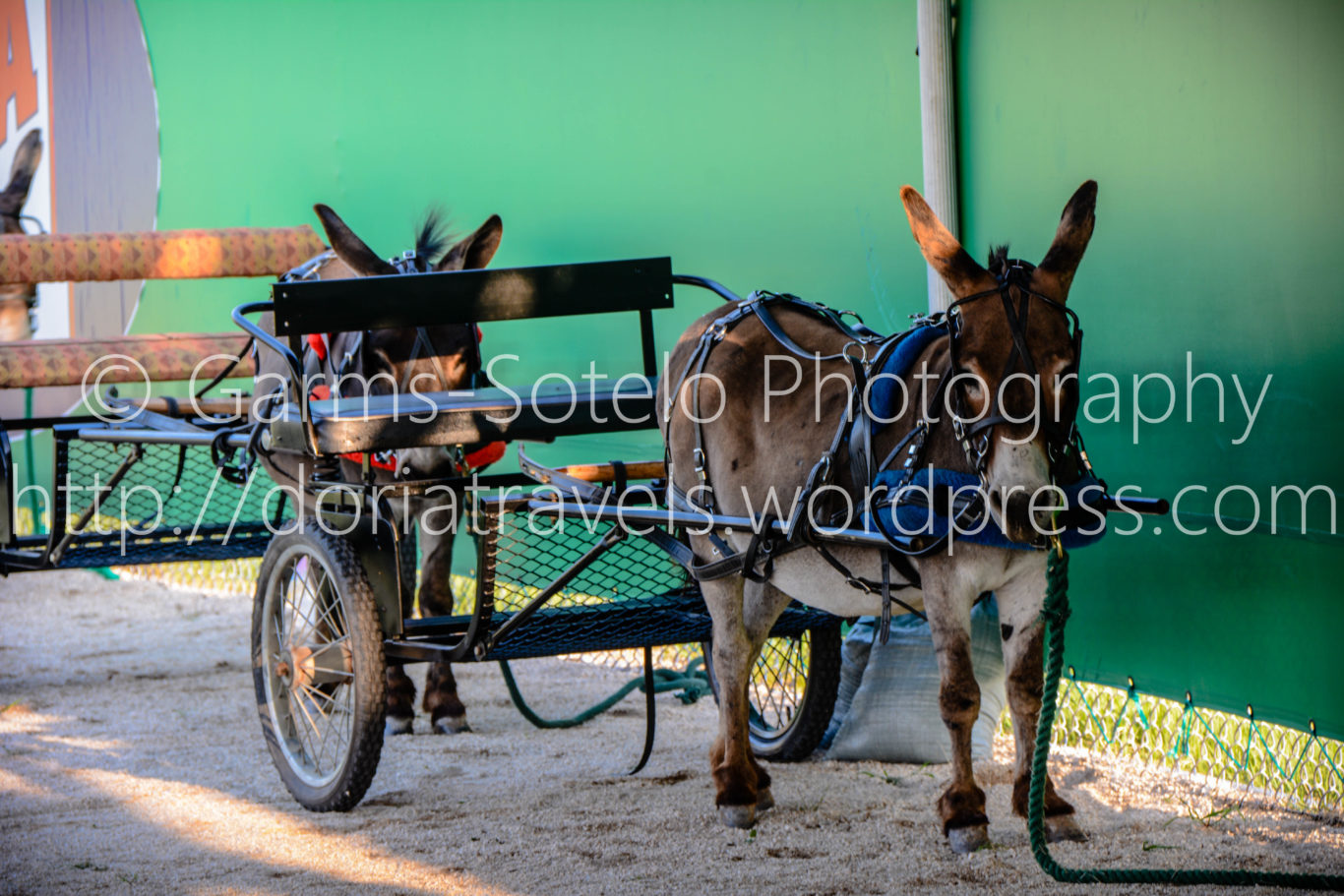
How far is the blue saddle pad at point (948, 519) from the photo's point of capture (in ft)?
10.5

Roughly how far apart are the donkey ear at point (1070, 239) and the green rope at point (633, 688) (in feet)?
8.39

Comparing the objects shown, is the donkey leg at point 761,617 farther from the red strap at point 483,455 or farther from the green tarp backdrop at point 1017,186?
the green tarp backdrop at point 1017,186

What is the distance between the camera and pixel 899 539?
3.25 meters

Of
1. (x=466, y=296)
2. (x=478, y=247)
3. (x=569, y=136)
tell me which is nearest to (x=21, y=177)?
(x=569, y=136)

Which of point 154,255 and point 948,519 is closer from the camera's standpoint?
point 948,519

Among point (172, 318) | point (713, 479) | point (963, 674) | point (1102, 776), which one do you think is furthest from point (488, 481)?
point (172, 318)

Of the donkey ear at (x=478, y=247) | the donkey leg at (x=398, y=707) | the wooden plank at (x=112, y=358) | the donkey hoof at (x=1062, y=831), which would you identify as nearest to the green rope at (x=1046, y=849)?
the donkey hoof at (x=1062, y=831)

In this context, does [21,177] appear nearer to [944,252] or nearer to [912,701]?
[912,701]

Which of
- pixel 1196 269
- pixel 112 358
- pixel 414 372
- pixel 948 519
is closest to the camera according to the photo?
pixel 948 519

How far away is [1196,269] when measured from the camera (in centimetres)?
450

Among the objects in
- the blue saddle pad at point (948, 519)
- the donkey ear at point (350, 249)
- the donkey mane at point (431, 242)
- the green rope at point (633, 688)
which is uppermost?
the donkey mane at point (431, 242)

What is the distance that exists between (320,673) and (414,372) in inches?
44.9

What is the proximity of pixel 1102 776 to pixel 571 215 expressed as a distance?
14.3ft

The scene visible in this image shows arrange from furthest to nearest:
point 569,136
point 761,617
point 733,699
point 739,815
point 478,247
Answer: point 569,136, point 478,247, point 761,617, point 733,699, point 739,815
